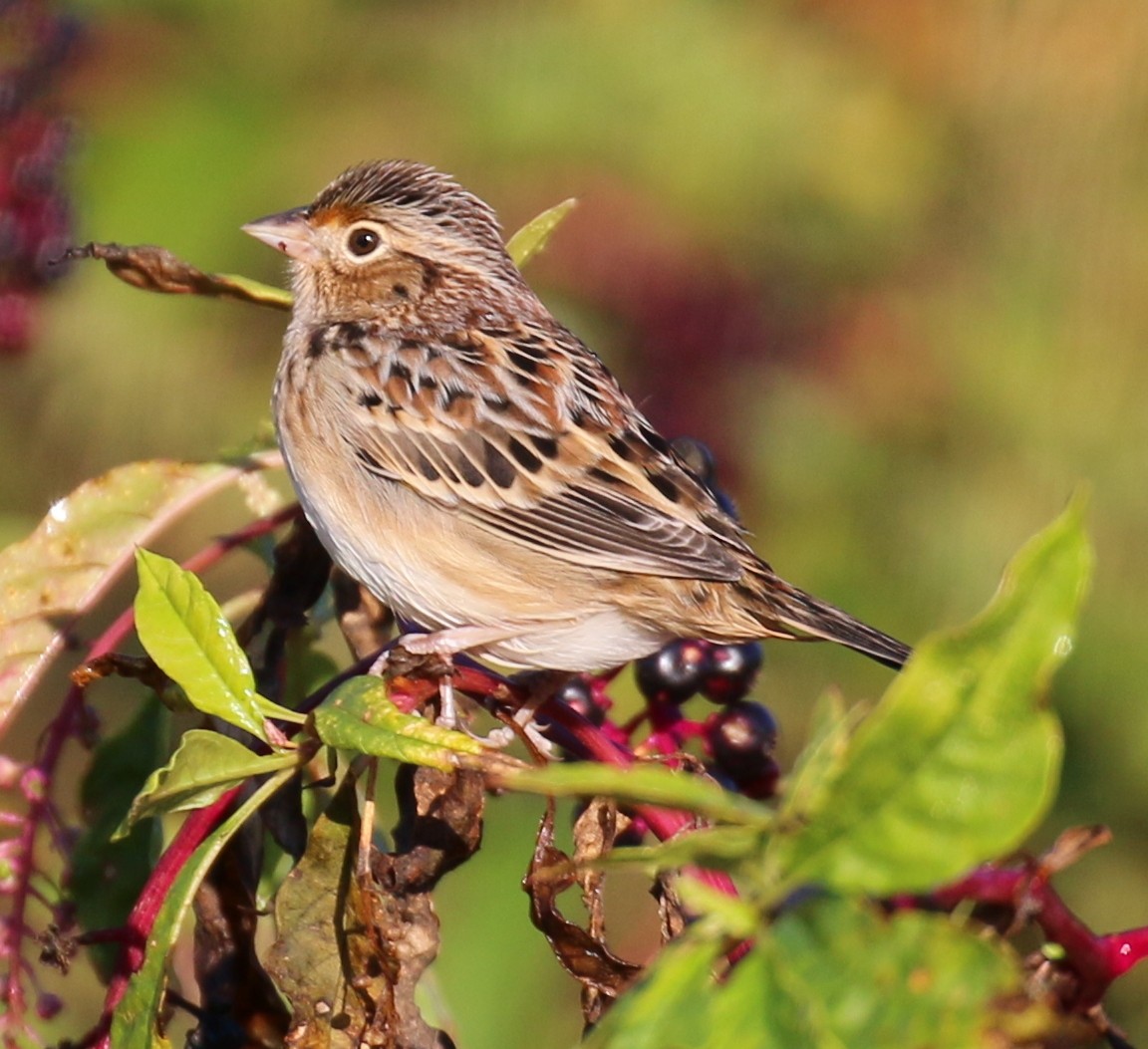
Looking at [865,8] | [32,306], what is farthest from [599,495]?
[865,8]

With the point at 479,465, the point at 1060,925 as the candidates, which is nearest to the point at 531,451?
the point at 479,465

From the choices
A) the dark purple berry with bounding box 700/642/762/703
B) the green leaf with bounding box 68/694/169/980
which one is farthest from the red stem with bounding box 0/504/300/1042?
the dark purple berry with bounding box 700/642/762/703

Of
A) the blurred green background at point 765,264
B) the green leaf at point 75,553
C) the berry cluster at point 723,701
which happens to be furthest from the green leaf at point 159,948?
the blurred green background at point 765,264

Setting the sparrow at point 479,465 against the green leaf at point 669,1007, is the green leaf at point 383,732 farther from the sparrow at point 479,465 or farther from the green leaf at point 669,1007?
the sparrow at point 479,465

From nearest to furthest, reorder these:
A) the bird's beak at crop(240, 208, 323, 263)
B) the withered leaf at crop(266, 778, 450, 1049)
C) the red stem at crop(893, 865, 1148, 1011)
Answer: the red stem at crop(893, 865, 1148, 1011)
the withered leaf at crop(266, 778, 450, 1049)
the bird's beak at crop(240, 208, 323, 263)

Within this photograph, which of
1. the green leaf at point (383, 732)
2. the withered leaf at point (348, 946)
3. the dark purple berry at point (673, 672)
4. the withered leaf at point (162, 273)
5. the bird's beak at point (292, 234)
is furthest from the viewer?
the bird's beak at point (292, 234)

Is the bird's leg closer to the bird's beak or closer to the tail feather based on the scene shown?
the tail feather

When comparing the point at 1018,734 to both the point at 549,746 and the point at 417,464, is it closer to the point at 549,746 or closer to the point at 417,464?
the point at 549,746

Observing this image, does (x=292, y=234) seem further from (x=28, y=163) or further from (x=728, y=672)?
(x=728, y=672)
